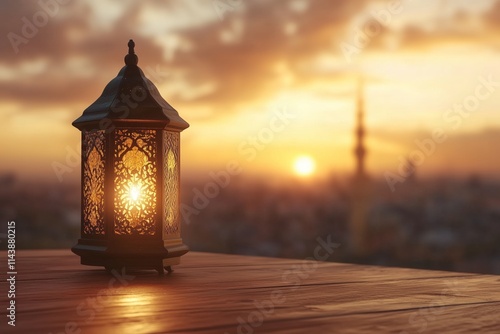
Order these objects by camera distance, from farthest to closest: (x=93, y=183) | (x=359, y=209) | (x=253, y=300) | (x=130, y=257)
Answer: (x=359, y=209) < (x=93, y=183) < (x=130, y=257) < (x=253, y=300)

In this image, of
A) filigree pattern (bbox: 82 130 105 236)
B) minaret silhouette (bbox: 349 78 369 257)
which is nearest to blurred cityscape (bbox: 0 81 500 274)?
minaret silhouette (bbox: 349 78 369 257)

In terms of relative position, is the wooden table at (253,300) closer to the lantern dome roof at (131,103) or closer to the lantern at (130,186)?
the lantern at (130,186)

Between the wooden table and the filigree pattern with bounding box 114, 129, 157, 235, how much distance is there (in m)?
0.16

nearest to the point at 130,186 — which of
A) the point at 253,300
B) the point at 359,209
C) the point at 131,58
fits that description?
the point at 131,58

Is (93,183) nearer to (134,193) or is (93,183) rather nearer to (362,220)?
(134,193)

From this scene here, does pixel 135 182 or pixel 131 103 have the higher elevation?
pixel 131 103

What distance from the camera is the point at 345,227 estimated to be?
19.1 ft

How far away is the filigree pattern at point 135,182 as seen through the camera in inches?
77.5

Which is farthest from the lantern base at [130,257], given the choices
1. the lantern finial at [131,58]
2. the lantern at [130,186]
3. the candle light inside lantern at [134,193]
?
the lantern finial at [131,58]

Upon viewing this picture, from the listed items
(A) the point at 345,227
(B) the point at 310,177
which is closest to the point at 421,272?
(B) the point at 310,177

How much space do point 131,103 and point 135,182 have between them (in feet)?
0.78

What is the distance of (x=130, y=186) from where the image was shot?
1987mm

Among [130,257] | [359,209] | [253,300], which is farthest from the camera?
[359,209]

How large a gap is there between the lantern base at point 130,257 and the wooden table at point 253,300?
0.12 feet
